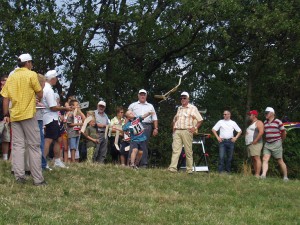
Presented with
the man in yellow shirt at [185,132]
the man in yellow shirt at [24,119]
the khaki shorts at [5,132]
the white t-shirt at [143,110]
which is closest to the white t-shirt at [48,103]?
the man in yellow shirt at [24,119]

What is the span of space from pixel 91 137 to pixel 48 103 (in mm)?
3917

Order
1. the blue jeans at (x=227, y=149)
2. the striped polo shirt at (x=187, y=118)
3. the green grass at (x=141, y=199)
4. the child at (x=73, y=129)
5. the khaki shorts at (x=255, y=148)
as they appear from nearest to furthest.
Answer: the green grass at (x=141, y=199) < the striped polo shirt at (x=187, y=118) < the child at (x=73, y=129) < the khaki shorts at (x=255, y=148) < the blue jeans at (x=227, y=149)

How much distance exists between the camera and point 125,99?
24.0 m

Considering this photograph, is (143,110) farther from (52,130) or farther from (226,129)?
(52,130)

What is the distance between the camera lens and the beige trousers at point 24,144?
9195mm

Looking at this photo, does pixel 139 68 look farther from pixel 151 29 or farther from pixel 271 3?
pixel 271 3

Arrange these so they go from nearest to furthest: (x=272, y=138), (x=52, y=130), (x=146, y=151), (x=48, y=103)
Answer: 1. (x=48, y=103)
2. (x=52, y=130)
3. (x=146, y=151)
4. (x=272, y=138)

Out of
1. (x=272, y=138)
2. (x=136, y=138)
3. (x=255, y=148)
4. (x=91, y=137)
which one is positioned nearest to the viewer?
(x=136, y=138)

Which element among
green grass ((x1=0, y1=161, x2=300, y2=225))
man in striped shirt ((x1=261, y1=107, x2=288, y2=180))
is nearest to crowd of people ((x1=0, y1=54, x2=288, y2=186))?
man in striped shirt ((x1=261, y1=107, x2=288, y2=180))

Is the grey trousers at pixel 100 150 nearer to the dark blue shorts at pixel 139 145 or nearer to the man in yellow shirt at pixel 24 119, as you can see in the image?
the dark blue shorts at pixel 139 145

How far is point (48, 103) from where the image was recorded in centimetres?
1050

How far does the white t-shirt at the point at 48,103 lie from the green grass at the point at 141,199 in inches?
36.7

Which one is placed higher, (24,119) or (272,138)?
(24,119)

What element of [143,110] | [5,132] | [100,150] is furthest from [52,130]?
[100,150]
